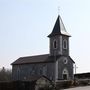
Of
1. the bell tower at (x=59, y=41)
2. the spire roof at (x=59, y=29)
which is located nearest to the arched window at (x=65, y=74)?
the bell tower at (x=59, y=41)

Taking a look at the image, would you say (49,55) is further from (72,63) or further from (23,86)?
(23,86)

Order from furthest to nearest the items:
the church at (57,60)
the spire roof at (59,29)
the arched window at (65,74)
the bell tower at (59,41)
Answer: the spire roof at (59,29) < the arched window at (65,74) < the bell tower at (59,41) < the church at (57,60)

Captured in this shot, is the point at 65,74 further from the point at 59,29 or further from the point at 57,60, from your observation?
the point at 59,29

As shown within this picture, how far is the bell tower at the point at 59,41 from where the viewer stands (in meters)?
53.2

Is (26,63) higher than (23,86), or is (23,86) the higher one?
(26,63)

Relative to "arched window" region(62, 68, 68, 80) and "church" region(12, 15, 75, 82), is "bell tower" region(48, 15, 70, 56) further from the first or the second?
"arched window" region(62, 68, 68, 80)

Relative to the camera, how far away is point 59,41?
53.1 m

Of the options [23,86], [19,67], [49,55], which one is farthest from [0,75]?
[23,86]

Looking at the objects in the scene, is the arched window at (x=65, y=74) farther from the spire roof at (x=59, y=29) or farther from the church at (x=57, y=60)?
the spire roof at (x=59, y=29)

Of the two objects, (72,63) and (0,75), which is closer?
(72,63)

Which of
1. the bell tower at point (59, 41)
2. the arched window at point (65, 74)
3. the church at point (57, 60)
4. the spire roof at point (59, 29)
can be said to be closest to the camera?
the church at point (57, 60)

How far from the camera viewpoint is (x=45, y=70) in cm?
5356

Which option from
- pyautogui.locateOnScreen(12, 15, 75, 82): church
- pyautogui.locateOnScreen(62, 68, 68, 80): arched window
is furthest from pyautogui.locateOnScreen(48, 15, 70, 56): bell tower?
pyautogui.locateOnScreen(62, 68, 68, 80): arched window

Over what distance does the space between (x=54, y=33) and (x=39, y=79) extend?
48.7 feet
